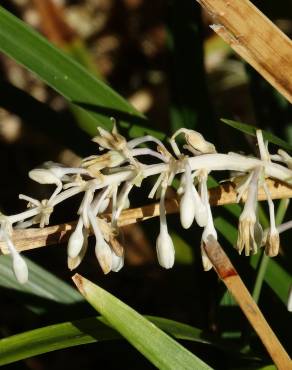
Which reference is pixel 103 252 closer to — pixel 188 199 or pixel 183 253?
pixel 188 199

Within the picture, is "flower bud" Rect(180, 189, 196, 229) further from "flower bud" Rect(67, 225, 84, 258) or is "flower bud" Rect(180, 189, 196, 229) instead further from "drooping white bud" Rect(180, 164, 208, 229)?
"flower bud" Rect(67, 225, 84, 258)

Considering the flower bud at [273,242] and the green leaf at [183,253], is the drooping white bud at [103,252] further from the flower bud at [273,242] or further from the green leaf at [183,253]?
the green leaf at [183,253]

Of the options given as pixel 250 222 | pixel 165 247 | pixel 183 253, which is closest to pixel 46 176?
pixel 165 247

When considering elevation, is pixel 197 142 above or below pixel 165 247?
above

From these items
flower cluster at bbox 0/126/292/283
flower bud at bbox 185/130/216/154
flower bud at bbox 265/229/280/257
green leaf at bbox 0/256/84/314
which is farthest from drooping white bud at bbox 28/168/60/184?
green leaf at bbox 0/256/84/314

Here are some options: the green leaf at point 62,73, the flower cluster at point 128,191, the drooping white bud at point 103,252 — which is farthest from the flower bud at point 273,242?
the green leaf at point 62,73

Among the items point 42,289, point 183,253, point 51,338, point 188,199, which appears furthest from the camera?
point 183,253
